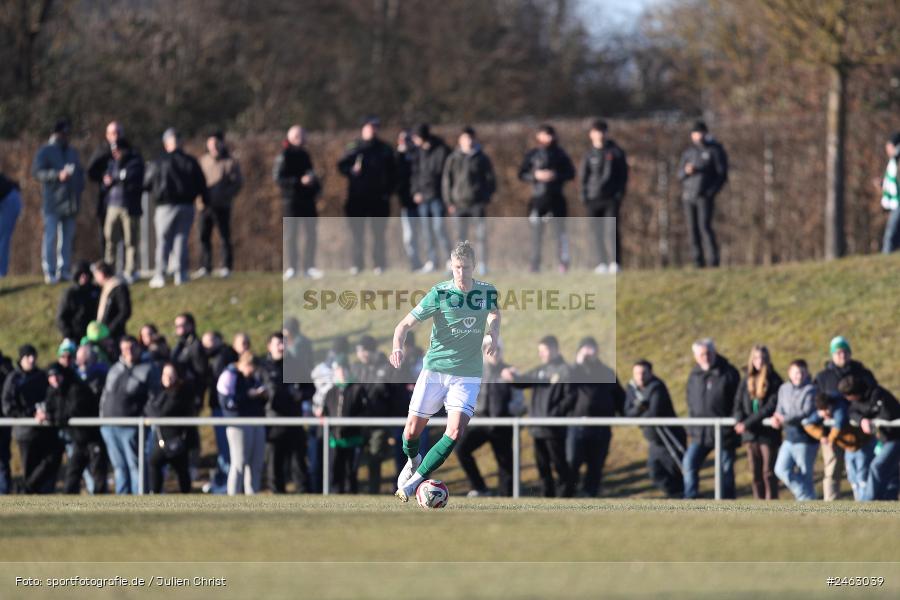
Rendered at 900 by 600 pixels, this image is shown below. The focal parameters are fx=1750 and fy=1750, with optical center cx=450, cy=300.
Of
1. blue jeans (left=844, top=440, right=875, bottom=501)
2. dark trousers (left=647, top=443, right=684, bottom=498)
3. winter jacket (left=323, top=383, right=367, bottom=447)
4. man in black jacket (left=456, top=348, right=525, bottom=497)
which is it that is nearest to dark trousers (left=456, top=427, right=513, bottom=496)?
man in black jacket (left=456, top=348, right=525, bottom=497)

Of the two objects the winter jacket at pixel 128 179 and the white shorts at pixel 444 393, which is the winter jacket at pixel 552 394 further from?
the winter jacket at pixel 128 179

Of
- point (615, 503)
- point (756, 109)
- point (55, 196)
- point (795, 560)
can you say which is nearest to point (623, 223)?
point (756, 109)

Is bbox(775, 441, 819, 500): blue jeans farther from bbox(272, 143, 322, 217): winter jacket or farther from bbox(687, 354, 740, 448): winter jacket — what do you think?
→ bbox(272, 143, 322, 217): winter jacket

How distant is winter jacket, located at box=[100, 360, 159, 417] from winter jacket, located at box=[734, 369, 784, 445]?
21.3 feet

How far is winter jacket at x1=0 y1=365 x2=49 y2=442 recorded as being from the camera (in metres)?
20.0

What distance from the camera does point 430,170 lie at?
24750 millimetres

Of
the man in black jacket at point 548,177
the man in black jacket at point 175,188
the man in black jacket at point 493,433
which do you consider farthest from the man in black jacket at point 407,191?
the man in black jacket at point 493,433

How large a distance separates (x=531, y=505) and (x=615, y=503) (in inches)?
35.1

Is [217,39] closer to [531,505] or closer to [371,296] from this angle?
[371,296]

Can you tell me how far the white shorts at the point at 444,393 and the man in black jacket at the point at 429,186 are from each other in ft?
35.1

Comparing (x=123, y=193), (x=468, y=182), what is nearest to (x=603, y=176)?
(x=468, y=182)

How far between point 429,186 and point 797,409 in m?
8.17

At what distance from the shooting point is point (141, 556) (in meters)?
10.3

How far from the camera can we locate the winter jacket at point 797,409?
1809cm
